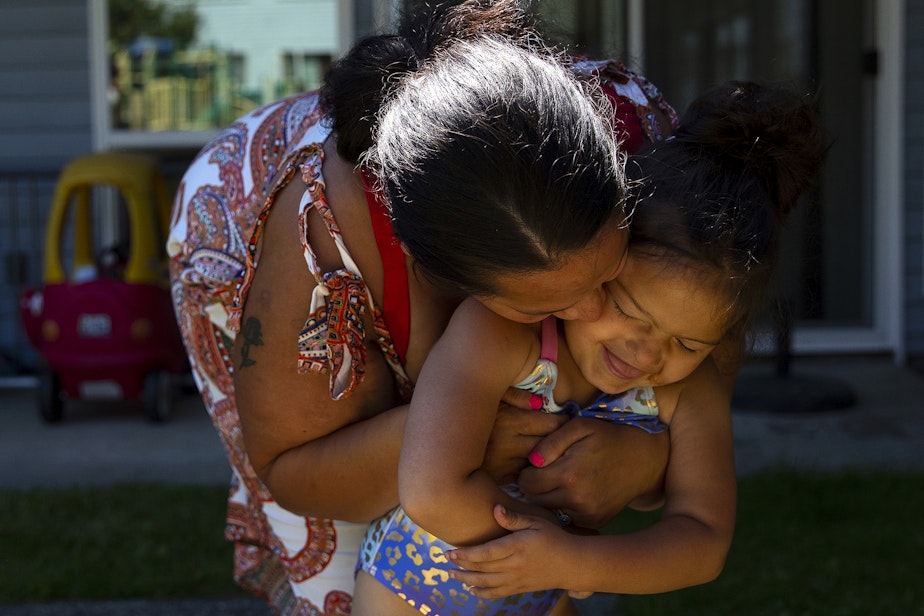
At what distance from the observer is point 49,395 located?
5574 millimetres

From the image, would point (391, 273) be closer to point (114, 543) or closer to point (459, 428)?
point (459, 428)

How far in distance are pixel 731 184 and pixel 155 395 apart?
420 cm

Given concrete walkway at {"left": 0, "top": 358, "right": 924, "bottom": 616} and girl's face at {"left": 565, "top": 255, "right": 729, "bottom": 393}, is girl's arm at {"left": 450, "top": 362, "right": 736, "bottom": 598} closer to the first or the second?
girl's face at {"left": 565, "top": 255, "right": 729, "bottom": 393}

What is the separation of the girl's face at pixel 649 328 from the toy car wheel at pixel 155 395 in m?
4.00

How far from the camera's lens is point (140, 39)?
672 cm

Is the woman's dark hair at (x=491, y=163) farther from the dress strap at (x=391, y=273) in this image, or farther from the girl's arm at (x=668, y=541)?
the girl's arm at (x=668, y=541)

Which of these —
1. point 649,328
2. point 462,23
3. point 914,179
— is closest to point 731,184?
point 649,328

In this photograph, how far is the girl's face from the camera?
5.75ft

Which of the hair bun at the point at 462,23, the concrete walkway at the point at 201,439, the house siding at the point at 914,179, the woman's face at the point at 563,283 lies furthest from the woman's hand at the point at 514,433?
the house siding at the point at 914,179

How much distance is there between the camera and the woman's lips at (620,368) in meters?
1.82

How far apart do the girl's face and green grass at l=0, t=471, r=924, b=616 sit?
1.79 m

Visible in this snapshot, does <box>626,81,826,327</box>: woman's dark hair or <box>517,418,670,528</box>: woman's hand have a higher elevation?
<box>626,81,826,327</box>: woman's dark hair

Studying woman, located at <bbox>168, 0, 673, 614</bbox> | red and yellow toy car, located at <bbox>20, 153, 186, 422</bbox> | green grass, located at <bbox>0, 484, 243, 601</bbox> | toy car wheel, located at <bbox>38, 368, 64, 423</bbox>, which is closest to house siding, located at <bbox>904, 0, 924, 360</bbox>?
red and yellow toy car, located at <bbox>20, 153, 186, 422</bbox>

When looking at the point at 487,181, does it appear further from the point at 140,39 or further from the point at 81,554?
the point at 140,39
